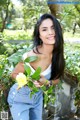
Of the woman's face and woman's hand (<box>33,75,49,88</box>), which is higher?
the woman's face

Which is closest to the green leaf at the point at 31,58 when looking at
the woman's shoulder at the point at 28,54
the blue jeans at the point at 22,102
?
the woman's shoulder at the point at 28,54

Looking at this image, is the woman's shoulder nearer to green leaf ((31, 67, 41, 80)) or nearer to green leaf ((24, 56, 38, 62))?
green leaf ((24, 56, 38, 62))

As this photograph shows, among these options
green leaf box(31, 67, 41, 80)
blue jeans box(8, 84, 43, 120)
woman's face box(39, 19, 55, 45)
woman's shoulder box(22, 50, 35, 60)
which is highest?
woman's face box(39, 19, 55, 45)

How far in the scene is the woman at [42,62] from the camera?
168cm

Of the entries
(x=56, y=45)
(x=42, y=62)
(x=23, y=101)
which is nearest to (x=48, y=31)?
(x=56, y=45)

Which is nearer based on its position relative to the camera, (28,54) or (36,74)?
(36,74)

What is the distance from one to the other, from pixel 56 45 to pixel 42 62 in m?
0.15

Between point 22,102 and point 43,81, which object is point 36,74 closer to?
point 43,81

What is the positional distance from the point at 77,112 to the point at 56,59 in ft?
3.51

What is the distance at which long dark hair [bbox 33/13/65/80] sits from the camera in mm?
1683

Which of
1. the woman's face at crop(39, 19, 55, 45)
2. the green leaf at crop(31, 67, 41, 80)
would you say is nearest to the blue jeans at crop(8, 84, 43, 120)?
the green leaf at crop(31, 67, 41, 80)

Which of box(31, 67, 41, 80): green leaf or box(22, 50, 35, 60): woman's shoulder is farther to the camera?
box(22, 50, 35, 60): woman's shoulder

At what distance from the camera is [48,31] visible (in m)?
1.67

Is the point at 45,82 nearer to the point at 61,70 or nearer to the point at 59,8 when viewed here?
the point at 61,70
